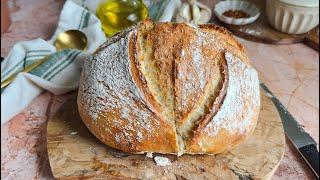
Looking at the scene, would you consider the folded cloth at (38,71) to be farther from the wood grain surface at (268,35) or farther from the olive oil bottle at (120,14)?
the wood grain surface at (268,35)

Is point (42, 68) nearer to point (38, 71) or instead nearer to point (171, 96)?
point (38, 71)

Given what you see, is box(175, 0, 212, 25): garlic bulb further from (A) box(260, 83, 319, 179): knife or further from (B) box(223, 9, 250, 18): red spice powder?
(A) box(260, 83, 319, 179): knife

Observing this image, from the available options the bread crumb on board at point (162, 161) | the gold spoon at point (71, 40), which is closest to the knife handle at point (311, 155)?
the bread crumb on board at point (162, 161)

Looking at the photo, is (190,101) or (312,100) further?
(312,100)

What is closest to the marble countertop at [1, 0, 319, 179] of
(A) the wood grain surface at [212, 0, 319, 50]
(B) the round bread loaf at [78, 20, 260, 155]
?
(A) the wood grain surface at [212, 0, 319, 50]

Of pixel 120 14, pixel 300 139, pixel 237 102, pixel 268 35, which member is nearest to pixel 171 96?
pixel 237 102

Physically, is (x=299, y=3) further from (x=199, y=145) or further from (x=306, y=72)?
(x=199, y=145)

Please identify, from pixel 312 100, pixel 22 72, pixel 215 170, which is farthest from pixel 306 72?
pixel 22 72
